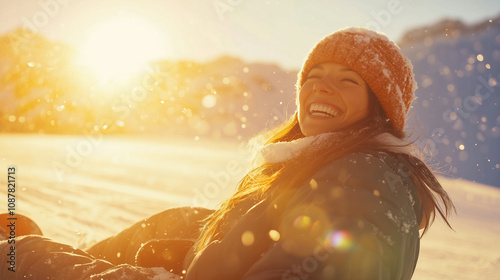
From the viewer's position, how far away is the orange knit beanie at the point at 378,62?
1807 mm

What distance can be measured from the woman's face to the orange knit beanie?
0.05 metres

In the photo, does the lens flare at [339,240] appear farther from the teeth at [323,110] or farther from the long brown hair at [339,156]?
the teeth at [323,110]

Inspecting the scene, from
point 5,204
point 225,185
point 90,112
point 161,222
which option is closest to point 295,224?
point 161,222

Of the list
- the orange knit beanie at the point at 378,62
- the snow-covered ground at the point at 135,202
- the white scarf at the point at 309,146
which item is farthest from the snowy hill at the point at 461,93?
the white scarf at the point at 309,146

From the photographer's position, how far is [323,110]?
5.80 feet

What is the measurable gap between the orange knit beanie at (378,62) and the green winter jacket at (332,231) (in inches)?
17.2

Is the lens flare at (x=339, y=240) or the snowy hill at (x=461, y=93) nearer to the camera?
the lens flare at (x=339, y=240)

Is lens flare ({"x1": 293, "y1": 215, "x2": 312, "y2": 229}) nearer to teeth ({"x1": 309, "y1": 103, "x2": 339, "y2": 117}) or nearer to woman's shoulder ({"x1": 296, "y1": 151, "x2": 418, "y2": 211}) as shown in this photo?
woman's shoulder ({"x1": 296, "y1": 151, "x2": 418, "y2": 211})

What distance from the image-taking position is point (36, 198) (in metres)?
4.85

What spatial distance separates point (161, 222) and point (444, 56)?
36376mm

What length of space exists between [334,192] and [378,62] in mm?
829

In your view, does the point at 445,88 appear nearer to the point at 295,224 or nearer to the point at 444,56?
the point at 444,56

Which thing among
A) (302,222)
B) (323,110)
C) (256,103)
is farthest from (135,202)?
(256,103)

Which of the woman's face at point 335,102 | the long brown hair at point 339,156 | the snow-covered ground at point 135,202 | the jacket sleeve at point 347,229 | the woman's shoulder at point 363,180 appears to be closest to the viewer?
the jacket sleeve at point 347,229
